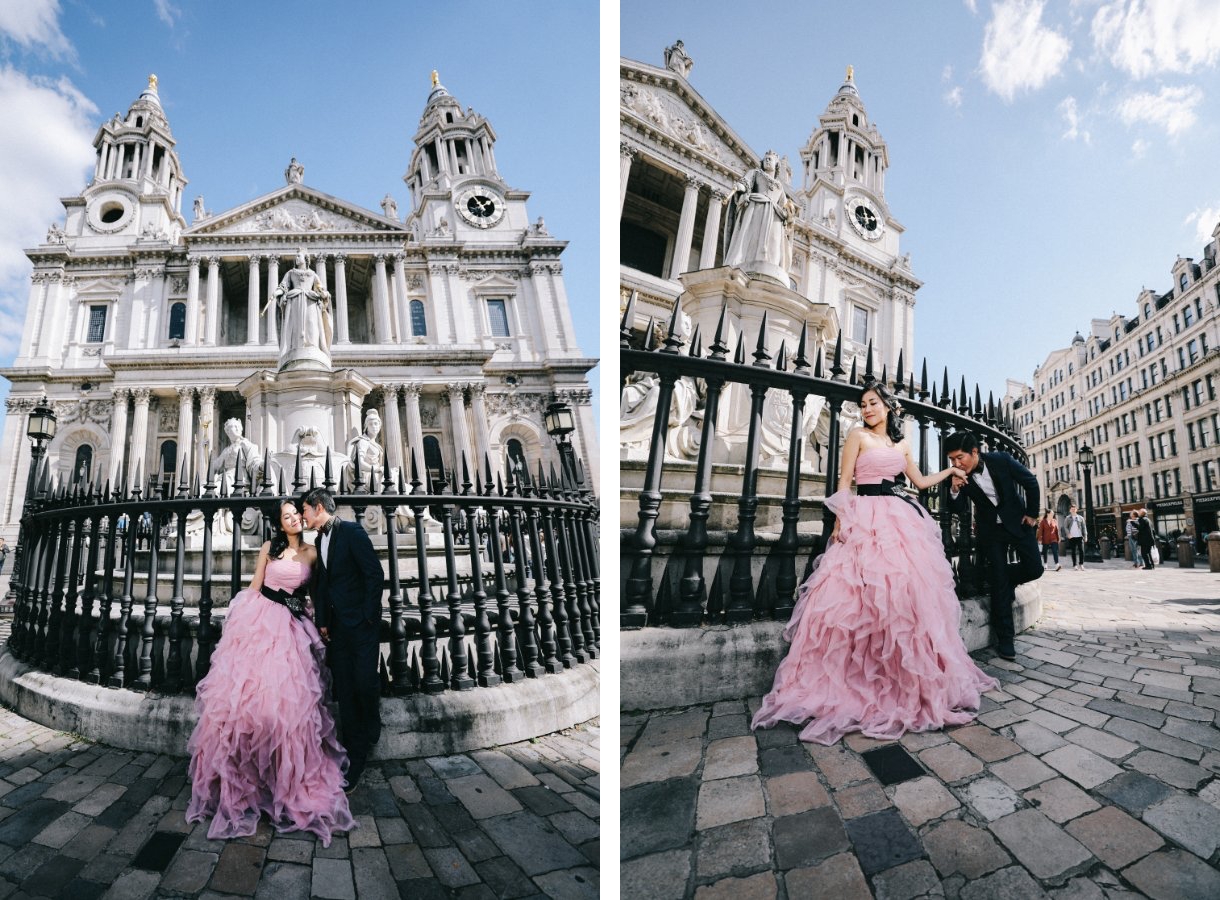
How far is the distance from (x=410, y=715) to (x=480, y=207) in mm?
40903

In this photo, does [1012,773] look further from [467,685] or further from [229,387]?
[229,387]

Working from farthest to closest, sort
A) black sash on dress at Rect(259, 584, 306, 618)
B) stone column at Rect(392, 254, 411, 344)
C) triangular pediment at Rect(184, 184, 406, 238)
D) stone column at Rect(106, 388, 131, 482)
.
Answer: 1. stone column at Rect(392, 254, 411, 344)
2. triangular pediment at Rect(184, 184, 406, 238)
3. stone column at Rect(106, 388, 131, 482)
4. black sash on dress at Rect(259, 584, 306, 618)

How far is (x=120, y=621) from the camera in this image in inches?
165

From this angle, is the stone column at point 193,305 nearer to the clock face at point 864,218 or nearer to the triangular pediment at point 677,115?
the triangular pediment at point 677,115

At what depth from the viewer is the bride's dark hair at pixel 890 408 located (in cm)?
362

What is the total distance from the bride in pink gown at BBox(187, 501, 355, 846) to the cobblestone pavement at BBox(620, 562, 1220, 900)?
144 cm

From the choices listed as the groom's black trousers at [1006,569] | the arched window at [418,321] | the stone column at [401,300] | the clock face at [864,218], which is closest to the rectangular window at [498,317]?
the arched window at [418,321]

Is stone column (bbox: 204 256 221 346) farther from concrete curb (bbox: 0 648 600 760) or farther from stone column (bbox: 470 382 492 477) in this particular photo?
concrete curb (bbox: 0 648 600 760)

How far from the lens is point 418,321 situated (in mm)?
37969

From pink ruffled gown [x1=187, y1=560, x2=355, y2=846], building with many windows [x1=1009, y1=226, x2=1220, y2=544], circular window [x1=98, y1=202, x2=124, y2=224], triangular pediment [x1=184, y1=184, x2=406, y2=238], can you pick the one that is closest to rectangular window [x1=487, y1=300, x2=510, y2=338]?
triangular pediment [x1=184, y1=184, x2=406, y2=238]

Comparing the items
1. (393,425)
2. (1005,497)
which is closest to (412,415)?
(393,425)

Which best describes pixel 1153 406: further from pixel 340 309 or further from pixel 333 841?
pixel 333 841

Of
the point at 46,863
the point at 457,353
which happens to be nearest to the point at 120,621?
the point at 46,863

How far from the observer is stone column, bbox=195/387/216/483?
29781 millimetres
